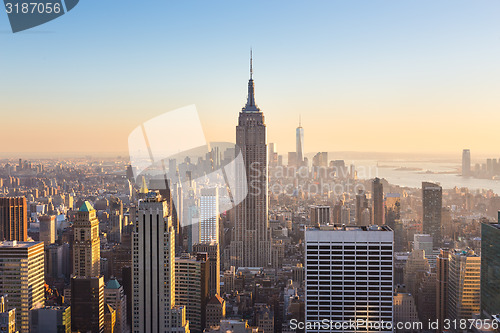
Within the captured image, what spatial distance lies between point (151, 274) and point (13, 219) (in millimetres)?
4213

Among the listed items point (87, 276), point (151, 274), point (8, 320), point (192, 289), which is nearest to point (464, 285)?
point (192, 289)

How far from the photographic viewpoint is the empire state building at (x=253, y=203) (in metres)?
13.1

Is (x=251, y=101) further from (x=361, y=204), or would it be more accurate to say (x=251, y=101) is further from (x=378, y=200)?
(x=378, y=200)

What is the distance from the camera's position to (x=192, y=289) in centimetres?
840

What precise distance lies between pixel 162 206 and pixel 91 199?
245 cm

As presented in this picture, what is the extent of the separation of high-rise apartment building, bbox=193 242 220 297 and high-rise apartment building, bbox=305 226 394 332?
298 centimetres

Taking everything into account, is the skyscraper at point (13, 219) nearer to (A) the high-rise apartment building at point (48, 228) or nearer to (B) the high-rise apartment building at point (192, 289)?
(A) the high-rise apartment building at point (48, 228)

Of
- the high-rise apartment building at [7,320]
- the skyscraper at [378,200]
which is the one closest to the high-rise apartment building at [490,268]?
the skyscraper at [378,200]

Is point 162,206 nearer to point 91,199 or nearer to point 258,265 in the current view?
point 91,199

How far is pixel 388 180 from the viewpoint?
346 inches

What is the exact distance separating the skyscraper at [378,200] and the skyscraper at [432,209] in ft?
2.23

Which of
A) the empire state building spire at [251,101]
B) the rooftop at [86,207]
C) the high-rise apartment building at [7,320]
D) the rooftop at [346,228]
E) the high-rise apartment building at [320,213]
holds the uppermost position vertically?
the empire state building spire at [251,101]

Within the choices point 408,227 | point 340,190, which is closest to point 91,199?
point 340,190

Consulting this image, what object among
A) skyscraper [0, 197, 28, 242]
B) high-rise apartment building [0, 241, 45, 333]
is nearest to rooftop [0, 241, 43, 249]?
high-rise apartment building [0, 241, 45, 333]
